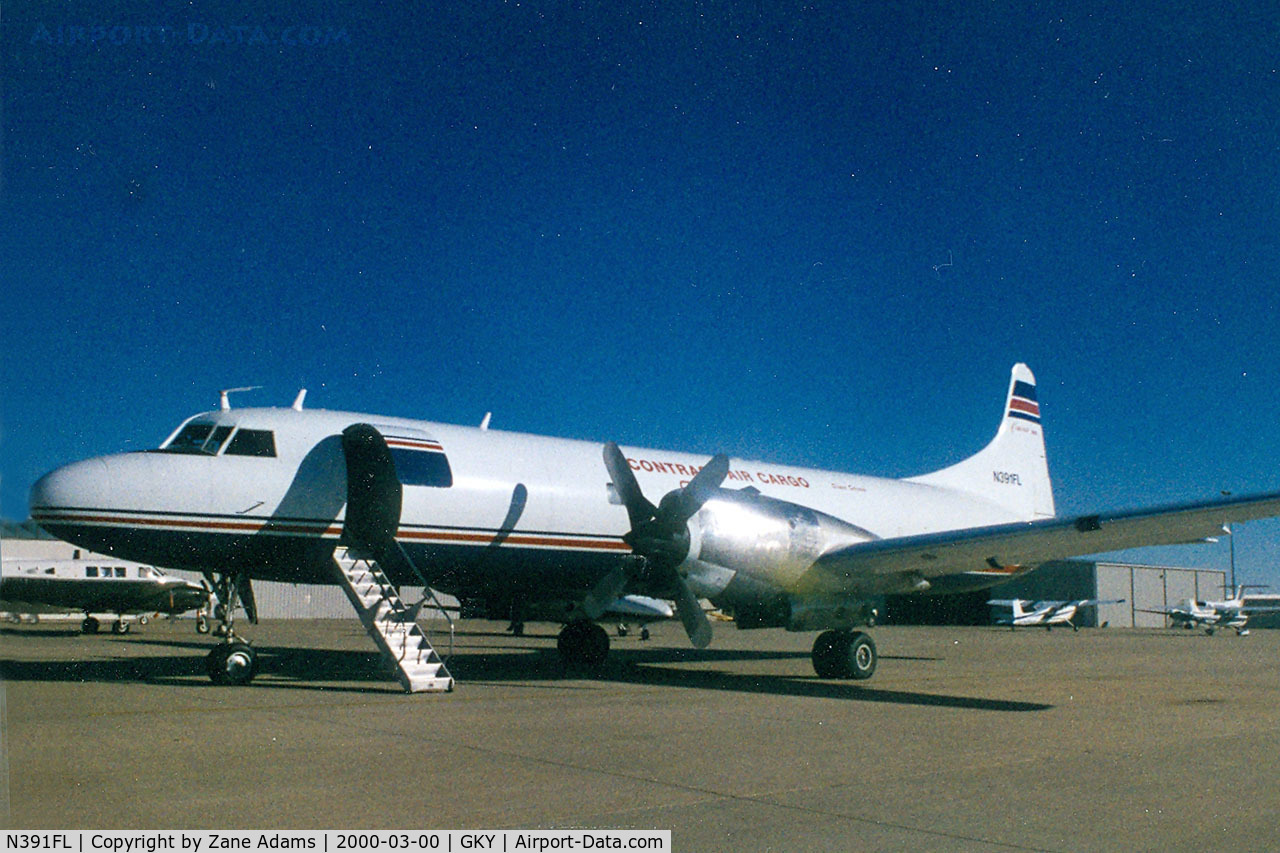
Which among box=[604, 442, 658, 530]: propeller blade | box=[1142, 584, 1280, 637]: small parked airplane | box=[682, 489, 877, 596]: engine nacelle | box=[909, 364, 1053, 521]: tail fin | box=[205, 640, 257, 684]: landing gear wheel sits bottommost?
box=[205, 640, 257, 684]: landing gear wheel

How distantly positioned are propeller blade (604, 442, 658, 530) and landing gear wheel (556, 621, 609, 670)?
14.7 feet

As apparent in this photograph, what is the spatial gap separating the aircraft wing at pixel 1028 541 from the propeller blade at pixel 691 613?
167 centimetres

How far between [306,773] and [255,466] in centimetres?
727

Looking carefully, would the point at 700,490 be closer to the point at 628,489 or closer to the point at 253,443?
the point at 628,489

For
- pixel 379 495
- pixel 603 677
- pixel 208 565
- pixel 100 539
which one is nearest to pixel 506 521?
pixel 379 495

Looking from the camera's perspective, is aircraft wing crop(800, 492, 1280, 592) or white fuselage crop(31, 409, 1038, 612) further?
aircraft wing crop(800, 492, 1280, 592)

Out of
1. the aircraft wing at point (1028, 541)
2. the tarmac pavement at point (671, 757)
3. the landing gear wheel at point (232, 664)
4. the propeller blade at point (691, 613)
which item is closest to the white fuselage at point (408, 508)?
the propeller blade at point (691, 613)

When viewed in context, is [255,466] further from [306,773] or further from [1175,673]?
[1175,673]

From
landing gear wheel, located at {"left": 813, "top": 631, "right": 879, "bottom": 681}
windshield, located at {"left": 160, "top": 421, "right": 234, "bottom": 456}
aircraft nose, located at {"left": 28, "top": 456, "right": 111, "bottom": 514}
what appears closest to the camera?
aircraft nose, located at {"left": 28, "top": 456, "right": 111, "bottom": 514}

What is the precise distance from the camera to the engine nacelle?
1434cm

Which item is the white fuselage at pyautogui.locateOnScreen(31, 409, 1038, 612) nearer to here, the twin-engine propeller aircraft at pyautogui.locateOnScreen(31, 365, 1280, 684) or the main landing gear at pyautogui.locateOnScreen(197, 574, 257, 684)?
the twin-engine propeller aircraft at pyautogui.locateOnScreen(31, 365, 1280, 684)

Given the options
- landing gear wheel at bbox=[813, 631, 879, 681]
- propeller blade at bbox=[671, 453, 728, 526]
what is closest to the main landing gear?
propeller blade at bbox=[671, 453, 728, 526]

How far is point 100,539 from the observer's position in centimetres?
1291

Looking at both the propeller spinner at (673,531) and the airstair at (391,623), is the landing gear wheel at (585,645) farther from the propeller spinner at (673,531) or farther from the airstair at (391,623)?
the airstair at (391,623)
